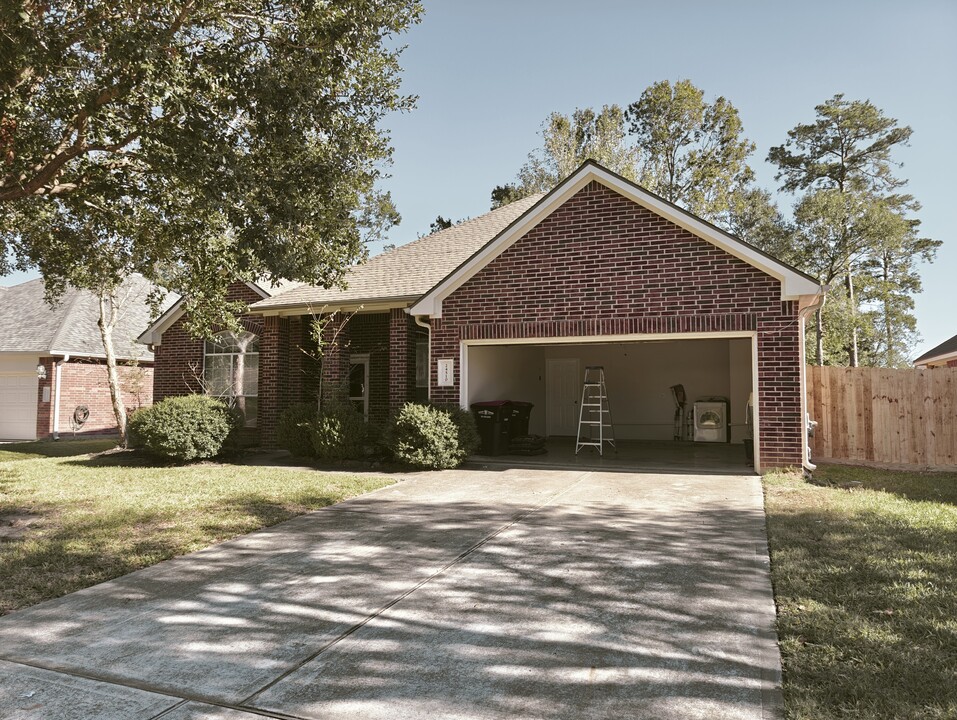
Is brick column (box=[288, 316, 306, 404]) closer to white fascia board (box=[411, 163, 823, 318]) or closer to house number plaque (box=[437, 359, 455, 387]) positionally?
white fascia board (box=[411, 163, 823, 318])

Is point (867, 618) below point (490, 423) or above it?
below

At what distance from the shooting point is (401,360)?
549 inches

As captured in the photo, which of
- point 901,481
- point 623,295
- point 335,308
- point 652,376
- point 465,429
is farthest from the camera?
point 652,376

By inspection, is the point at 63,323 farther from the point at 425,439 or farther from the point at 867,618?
the point at 867,618

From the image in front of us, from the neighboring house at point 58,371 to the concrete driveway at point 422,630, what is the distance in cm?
1859

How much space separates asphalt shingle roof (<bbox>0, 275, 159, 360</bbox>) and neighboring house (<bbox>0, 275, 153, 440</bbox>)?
0.03m

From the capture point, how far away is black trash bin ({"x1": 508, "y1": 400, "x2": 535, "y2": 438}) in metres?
13.5

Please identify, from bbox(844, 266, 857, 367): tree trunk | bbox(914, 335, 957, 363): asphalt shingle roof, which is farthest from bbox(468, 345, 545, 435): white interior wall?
bbox(844, 266, 857, 367): tree trunk

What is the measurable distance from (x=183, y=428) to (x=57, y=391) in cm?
1292

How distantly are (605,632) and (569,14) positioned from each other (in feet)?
32.7

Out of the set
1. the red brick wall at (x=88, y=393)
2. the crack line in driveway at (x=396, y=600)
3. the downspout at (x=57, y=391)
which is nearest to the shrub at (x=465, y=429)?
the crack line in driveway at (x=396, y=600)

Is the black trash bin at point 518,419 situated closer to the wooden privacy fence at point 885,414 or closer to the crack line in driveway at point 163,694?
the wooden privacy fence at point 885,414

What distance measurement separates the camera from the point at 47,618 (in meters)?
4.30

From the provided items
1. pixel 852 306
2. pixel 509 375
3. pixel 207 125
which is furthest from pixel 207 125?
pixel 852 306
